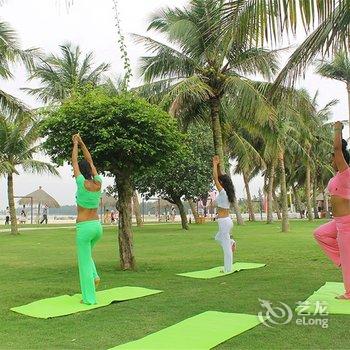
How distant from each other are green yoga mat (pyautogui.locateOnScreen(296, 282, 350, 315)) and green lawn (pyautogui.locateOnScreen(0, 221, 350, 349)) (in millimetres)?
204

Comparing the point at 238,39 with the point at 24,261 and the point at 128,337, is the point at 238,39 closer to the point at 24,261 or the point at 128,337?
the point at 128,337

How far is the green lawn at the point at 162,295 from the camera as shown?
495 centimetres

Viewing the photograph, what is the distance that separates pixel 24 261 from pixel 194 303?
7013 millimetres

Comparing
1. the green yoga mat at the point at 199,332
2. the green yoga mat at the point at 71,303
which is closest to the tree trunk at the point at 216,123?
the green yoga mat at the point at 71,303

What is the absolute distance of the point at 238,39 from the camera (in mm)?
7457

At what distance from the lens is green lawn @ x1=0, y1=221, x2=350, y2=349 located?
195 inches

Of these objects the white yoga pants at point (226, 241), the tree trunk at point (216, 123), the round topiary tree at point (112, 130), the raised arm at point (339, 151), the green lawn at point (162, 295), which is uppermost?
the tree trunk at point (216, 123)

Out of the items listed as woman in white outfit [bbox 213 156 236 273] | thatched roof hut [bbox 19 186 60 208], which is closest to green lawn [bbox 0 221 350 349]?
woman in white outfit [bbox 213 156 236 273]

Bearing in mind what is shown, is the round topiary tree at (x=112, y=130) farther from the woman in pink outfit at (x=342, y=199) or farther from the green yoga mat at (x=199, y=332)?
the green yoga mat at (x=199, y=332)

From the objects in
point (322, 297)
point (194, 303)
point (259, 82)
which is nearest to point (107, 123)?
point (194, 303)

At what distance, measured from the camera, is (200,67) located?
18.3 metres

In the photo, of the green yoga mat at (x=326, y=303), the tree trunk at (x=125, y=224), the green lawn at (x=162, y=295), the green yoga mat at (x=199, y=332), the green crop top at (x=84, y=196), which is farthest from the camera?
the tree trunk at (x=125, y=224)

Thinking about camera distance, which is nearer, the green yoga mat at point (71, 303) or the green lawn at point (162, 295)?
the green lawn at point (162, 295)

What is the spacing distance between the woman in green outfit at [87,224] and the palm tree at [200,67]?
32.2 feet
